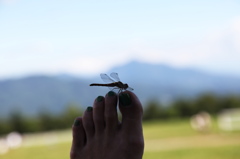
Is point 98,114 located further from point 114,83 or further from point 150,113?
point 150,113

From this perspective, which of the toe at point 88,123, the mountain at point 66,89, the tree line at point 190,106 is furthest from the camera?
the mountain at point 66,89

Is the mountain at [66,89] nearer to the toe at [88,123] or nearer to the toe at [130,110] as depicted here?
the toe at [88,123]

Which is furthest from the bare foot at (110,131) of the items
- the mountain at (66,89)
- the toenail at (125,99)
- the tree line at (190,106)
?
the mountain at (66,89)

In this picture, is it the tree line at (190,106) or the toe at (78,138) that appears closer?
the toe at (78,138)

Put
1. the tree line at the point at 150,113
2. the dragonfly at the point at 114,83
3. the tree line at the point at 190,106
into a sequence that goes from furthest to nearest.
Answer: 1. the tree line at the point at 190,106
2. the tree line at the point at 150,113
3. the dragonfly at the point at 114,83

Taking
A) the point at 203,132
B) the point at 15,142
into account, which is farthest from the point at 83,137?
the point at 15,142

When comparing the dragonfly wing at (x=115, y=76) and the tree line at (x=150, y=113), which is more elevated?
the dragonfly wing at (x=115, y=76)

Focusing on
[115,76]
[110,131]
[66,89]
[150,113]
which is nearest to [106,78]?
[115,76]

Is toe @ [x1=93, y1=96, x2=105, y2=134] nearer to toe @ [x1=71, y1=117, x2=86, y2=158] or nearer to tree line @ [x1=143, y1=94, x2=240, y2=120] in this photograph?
toe @ [x1=71, y1=117, x2=86, y2=158]

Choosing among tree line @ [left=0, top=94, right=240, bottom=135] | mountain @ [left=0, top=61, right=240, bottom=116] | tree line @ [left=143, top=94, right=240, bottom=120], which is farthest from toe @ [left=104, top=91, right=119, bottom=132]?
mountain @ [left=0, top=61, right=240, bottom=116]
